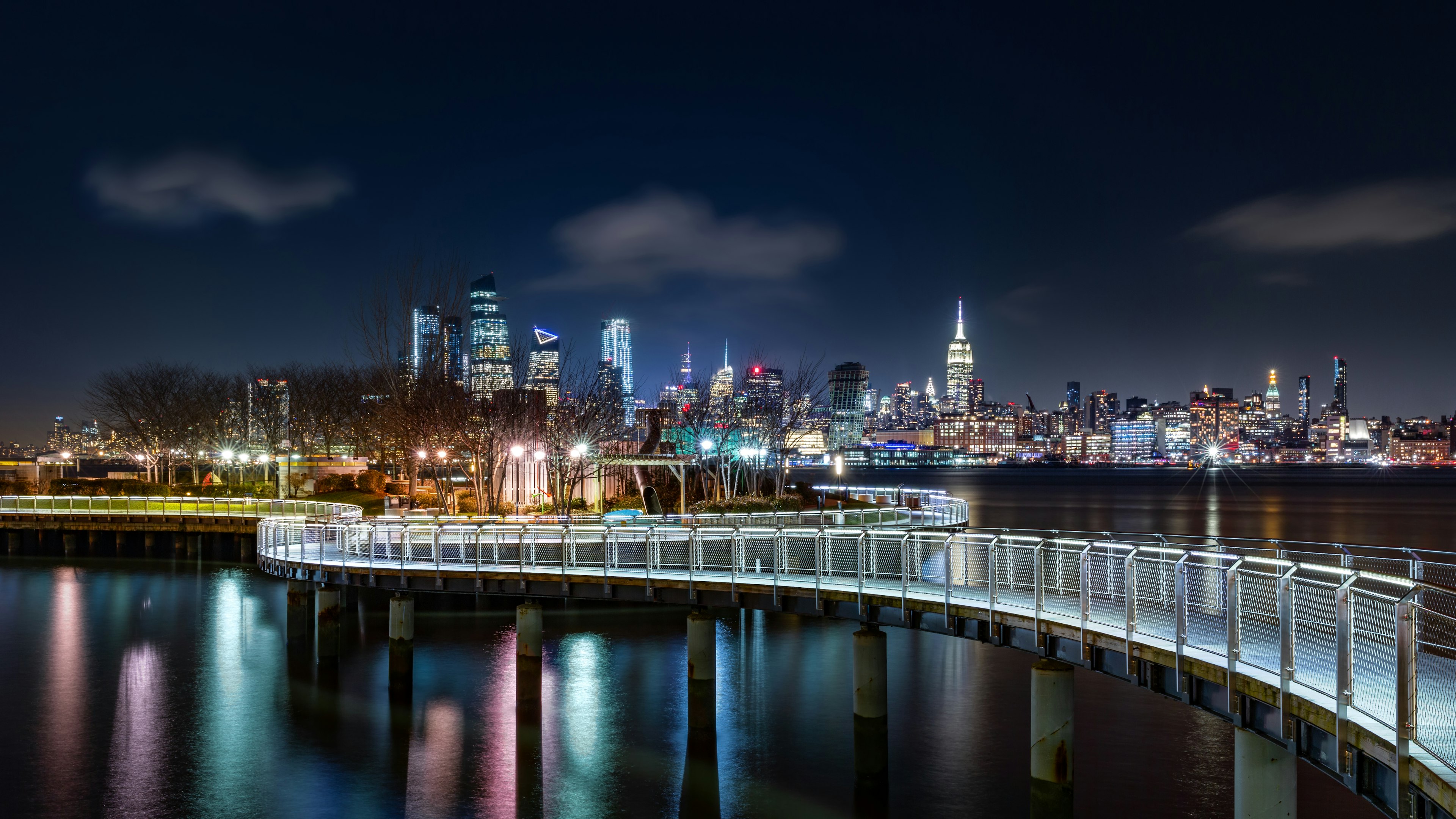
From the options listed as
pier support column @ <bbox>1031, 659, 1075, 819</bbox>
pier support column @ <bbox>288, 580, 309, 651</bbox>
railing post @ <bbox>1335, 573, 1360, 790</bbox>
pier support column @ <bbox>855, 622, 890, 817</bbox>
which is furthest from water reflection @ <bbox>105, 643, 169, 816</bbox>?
railing post @ <bbox>1335, 573, 1360, 790</bbox>

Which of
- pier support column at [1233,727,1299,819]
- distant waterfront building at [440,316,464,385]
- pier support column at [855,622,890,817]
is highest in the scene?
distant waterfront building at [440,316,464,385]

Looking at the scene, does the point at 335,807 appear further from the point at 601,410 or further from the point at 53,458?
the point at 53,458

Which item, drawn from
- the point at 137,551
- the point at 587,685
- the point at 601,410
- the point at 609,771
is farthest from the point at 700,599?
the point at 137,551

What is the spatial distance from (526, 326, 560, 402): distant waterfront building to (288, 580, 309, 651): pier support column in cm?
2440

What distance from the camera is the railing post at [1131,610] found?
14891mm

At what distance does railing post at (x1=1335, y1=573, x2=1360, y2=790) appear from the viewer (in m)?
10.4

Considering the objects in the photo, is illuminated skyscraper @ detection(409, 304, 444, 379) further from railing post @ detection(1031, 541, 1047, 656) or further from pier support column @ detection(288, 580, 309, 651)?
railing post @ detection(1031, 541, 1047, 656)

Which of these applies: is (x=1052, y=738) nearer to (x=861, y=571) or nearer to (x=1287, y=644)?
(x=861, y=571)

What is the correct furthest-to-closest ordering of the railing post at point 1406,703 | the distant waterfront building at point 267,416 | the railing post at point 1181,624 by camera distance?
the distant waterfront building at point 267,416 → the railing post at point 1181,624 → the railing post at point 1406,703

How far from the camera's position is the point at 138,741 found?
2527cm

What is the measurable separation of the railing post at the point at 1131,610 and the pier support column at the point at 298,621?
26.5 meters

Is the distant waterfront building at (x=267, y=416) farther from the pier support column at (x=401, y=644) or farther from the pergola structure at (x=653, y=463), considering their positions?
the pier support column at (x=401, y=644)

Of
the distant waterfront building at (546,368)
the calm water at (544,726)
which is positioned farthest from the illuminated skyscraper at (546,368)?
the calm water at (544,726)

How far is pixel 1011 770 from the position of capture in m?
23.4
